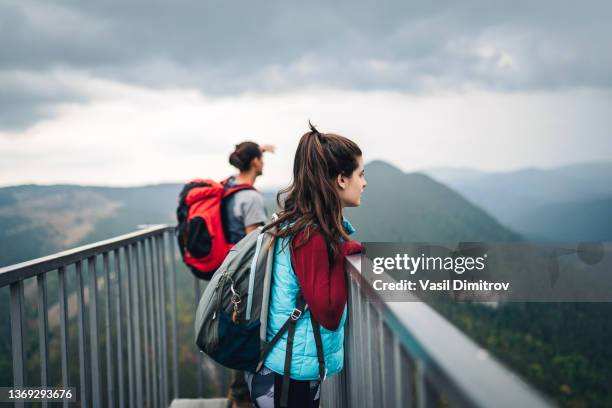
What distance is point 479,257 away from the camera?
7.71ft

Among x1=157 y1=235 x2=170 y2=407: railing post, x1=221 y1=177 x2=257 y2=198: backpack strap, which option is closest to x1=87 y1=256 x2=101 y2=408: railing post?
x1=157 y1=235 x2=170 y2=407: railing post

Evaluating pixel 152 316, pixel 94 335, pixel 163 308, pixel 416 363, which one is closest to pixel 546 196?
pixel 163 308

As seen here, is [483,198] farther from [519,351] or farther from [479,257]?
[479,257]

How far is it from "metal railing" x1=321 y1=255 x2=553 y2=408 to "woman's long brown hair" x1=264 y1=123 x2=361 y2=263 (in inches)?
6.0

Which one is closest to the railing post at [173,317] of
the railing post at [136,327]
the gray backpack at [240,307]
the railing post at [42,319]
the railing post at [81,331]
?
the railing post at [136,327]

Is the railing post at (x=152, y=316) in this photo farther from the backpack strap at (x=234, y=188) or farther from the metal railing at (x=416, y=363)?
the metal railing at (x=416, y=363)

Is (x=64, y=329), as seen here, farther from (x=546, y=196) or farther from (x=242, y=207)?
(x=546, y=196)

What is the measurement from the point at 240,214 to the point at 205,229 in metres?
0.22

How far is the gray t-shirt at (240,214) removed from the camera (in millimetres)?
2773

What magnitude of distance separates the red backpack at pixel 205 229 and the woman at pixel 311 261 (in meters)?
1.28

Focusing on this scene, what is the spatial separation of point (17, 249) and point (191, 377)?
26.0 m

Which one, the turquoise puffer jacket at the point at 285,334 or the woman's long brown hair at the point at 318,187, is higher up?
the woman's long brown hair at the point at 318,187

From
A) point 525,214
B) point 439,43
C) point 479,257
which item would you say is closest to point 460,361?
point 479,257

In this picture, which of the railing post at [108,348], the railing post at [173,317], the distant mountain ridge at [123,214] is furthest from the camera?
the distant mountain ridge at [123,214]
